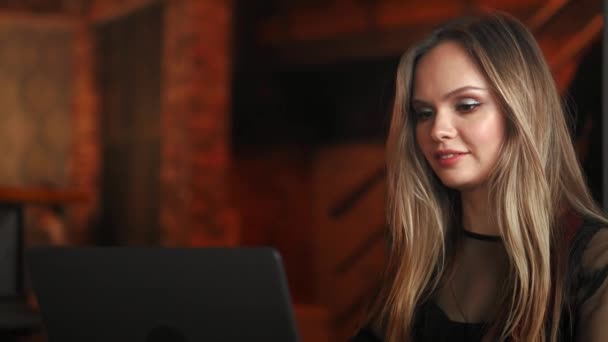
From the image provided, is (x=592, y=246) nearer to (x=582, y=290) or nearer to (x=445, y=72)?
(x=582, y=290)

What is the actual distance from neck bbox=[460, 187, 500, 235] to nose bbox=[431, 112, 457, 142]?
0.13 metres

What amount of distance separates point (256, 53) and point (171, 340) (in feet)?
17.3

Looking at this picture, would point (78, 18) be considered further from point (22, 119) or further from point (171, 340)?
point (171, 340)

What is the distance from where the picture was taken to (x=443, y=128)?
1548 millimetres

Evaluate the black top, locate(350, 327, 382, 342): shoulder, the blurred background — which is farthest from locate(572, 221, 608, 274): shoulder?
the blurred background

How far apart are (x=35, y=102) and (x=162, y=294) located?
5.78 m

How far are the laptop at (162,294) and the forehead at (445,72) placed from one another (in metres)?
0.58

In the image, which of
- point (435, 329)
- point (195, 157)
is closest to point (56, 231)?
point (195, 157)

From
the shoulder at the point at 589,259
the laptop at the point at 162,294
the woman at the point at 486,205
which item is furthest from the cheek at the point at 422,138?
the laptop at the point at 162,294

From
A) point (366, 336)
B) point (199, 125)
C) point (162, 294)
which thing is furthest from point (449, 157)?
point (199, 125)

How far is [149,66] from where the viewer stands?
595 cm

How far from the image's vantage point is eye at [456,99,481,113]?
1537 millimetres

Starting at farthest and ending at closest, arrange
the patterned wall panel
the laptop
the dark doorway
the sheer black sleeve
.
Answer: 1. the patterned wall panel
2. the dark doorway
3. the sheer black sleeve
4. the laptop

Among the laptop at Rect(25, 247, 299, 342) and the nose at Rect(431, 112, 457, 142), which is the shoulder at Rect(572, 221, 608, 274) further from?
the laptop at Rect(25, 247, 299, 342)
